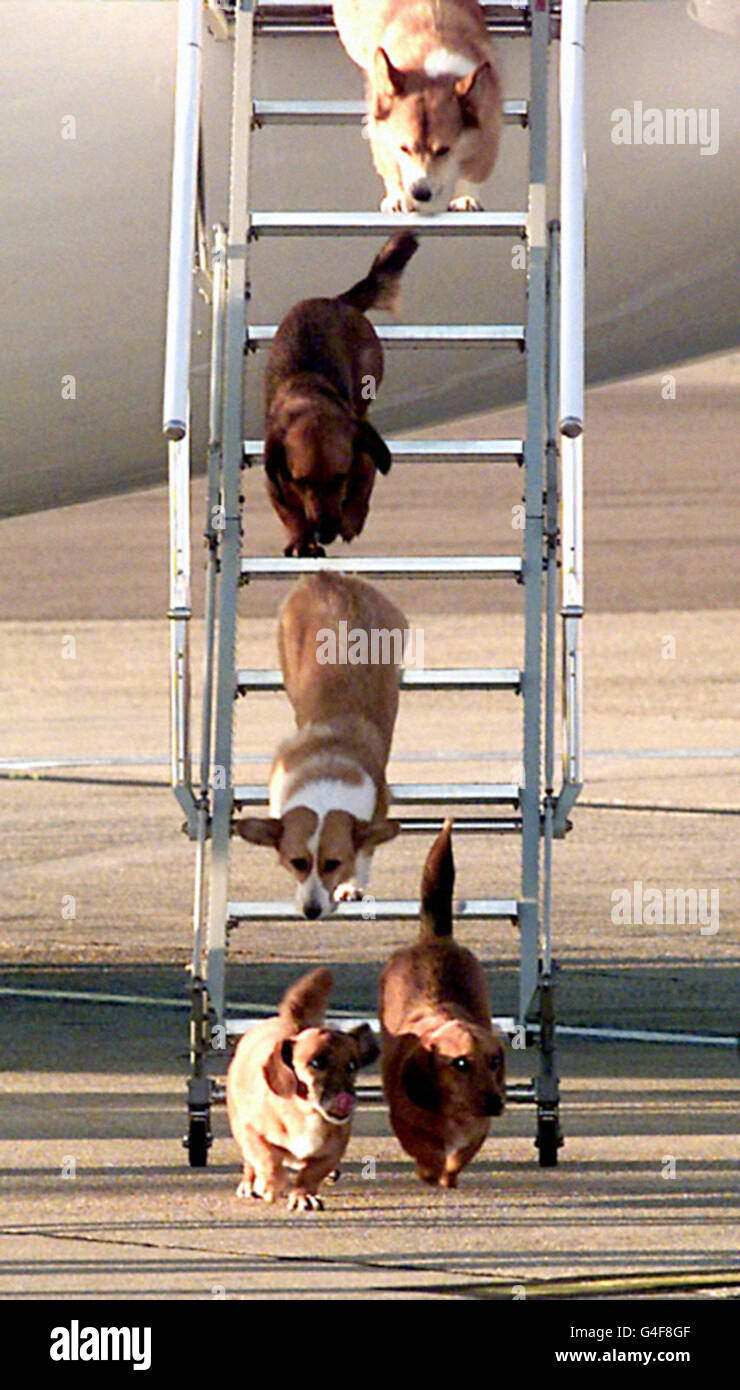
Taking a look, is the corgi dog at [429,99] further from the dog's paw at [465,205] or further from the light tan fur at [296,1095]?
the light tan fur at [296,1095]

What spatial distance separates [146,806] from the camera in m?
15.2

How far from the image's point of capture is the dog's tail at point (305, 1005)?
666 centimetres

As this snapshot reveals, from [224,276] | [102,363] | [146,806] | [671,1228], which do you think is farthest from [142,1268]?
[146,806]

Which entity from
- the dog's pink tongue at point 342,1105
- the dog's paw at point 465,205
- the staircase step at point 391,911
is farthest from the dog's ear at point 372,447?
the dog's pink tongue at point 342,1105

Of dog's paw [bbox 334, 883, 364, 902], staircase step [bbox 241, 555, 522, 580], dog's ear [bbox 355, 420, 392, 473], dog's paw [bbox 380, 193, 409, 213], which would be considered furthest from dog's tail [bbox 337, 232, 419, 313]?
dog's paw [bbox 334, 883, 364, 902]

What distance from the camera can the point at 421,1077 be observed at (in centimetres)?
654

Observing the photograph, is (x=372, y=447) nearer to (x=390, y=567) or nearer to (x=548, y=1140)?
(x=390, y=567)

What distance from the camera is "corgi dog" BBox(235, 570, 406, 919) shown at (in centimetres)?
695

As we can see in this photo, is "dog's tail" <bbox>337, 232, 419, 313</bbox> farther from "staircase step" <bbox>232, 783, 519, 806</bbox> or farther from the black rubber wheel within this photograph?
the black rubber wheel

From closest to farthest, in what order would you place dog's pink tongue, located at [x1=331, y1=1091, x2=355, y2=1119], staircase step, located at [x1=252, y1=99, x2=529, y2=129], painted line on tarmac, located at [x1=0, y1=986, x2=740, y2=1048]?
dog's pink tongue, located at [x1=331, y1=1091, x2=355, y2=1119] < staircase step, located at [x1=252, y1=99, x2=529, y2=129] < painted line on tarmac, located at [x1=0, y1=986, x2=740, y2=1048]

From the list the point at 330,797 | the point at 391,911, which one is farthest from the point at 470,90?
the point at 391,911

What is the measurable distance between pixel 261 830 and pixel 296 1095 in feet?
2.72

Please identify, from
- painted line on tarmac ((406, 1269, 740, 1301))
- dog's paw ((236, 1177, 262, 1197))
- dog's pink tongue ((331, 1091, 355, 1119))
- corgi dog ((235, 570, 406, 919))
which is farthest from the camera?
corgi dog ((235, 570, 406, 919))

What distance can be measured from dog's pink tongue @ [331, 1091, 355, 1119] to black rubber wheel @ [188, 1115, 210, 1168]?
89 centimetres
